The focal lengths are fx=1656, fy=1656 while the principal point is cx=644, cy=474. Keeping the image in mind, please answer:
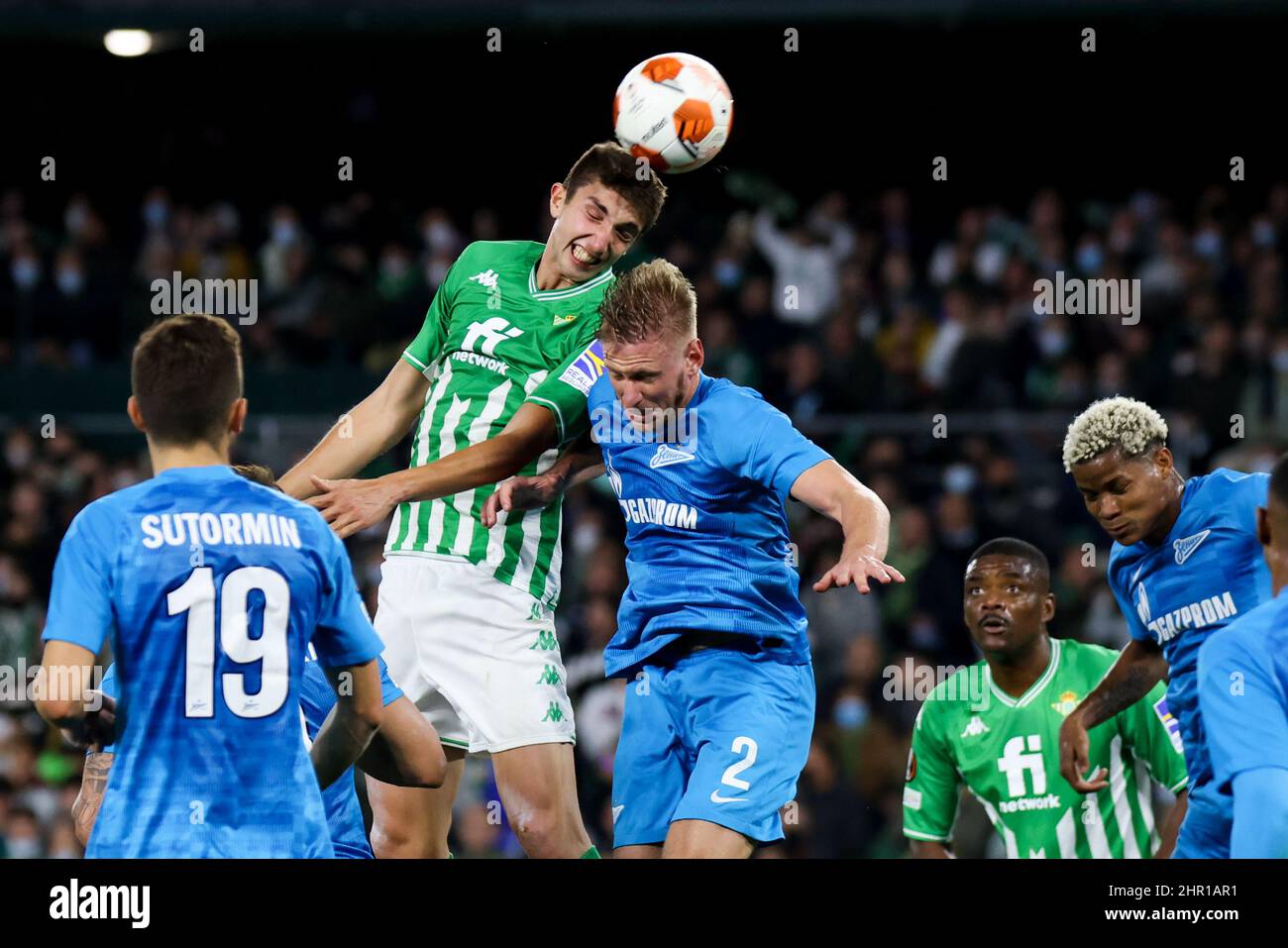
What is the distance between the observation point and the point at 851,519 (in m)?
4.73

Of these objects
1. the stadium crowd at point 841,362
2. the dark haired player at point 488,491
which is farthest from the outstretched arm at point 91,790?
the stadium crowd at point 841,362

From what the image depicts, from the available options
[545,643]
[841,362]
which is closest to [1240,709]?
[545,643]

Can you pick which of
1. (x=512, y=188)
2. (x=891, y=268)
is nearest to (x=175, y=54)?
(x=512, y=188)

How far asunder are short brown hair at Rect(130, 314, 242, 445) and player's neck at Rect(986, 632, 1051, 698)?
12.5 feet

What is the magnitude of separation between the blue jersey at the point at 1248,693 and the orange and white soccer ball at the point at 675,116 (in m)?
3.51

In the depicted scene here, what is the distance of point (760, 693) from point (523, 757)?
1.05 meters

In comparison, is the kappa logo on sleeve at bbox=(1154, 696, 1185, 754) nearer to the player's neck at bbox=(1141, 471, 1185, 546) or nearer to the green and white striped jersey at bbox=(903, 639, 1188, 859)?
the green and white striped jersey at bbox=(903, 639, 1188, 859)

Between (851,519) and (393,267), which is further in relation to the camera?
(393,267)

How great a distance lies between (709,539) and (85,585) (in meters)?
2.15

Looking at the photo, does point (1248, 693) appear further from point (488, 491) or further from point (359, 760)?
point (488, 491)

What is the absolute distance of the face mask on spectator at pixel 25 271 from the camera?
1359 centimetres

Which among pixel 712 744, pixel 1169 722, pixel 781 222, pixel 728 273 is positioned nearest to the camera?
pixel 712 744

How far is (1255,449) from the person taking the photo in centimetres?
1120
